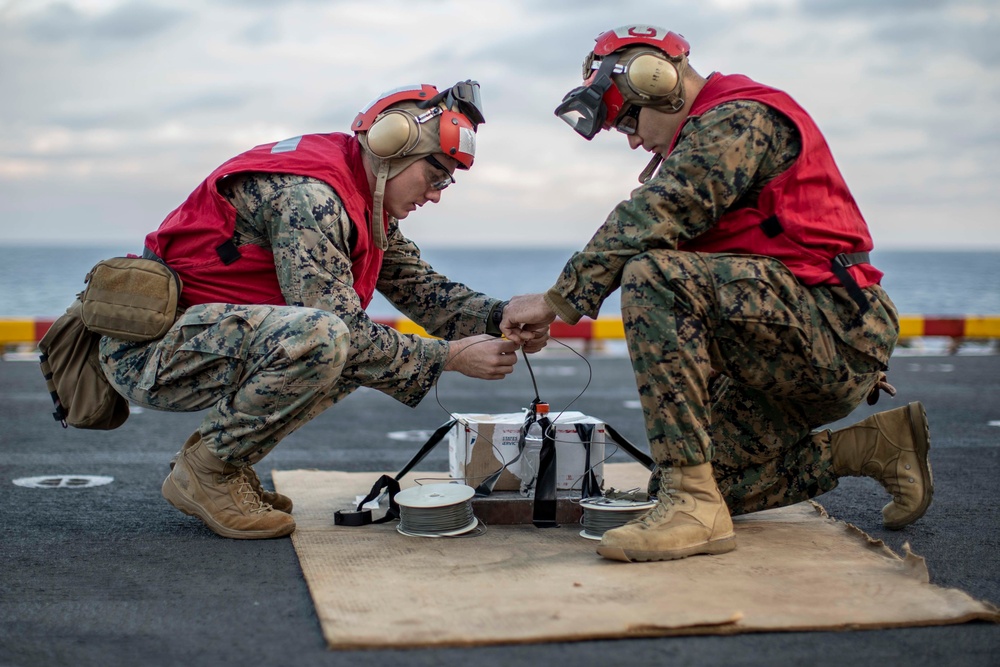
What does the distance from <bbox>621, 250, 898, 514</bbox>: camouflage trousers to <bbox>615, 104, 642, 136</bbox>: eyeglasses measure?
70cm

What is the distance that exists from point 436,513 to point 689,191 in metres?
1.37

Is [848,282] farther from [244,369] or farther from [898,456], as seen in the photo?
[244,369]

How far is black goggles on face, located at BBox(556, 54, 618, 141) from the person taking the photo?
143 inches

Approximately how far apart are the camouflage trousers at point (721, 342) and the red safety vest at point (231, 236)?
3.61ft

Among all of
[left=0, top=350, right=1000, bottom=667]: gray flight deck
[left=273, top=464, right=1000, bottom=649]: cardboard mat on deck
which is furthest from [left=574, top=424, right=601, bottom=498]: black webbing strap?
[left=0, top=350, right=1000, bottom=667]: gray flight deck

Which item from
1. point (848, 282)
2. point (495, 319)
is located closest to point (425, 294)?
point (495, 319)

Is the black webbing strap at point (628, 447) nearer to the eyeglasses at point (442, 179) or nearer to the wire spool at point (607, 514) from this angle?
the wire spool at point (607, 514)

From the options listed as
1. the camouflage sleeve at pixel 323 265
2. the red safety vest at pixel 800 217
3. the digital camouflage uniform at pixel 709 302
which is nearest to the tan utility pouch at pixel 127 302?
the camouflage sleeve at pixel 323 265

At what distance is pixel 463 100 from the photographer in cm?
394

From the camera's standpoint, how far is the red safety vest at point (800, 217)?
334 centimetres

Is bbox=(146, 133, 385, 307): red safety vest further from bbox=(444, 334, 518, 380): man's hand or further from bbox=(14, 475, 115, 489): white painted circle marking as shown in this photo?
bbox=(14, 475, 115, 489): white painted circle marking

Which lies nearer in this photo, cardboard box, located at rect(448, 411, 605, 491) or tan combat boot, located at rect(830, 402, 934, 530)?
tan combat boot, located at rect(830, 402, 934, 530)

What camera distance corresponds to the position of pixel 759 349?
3.34 metres

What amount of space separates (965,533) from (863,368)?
0.80 metres
